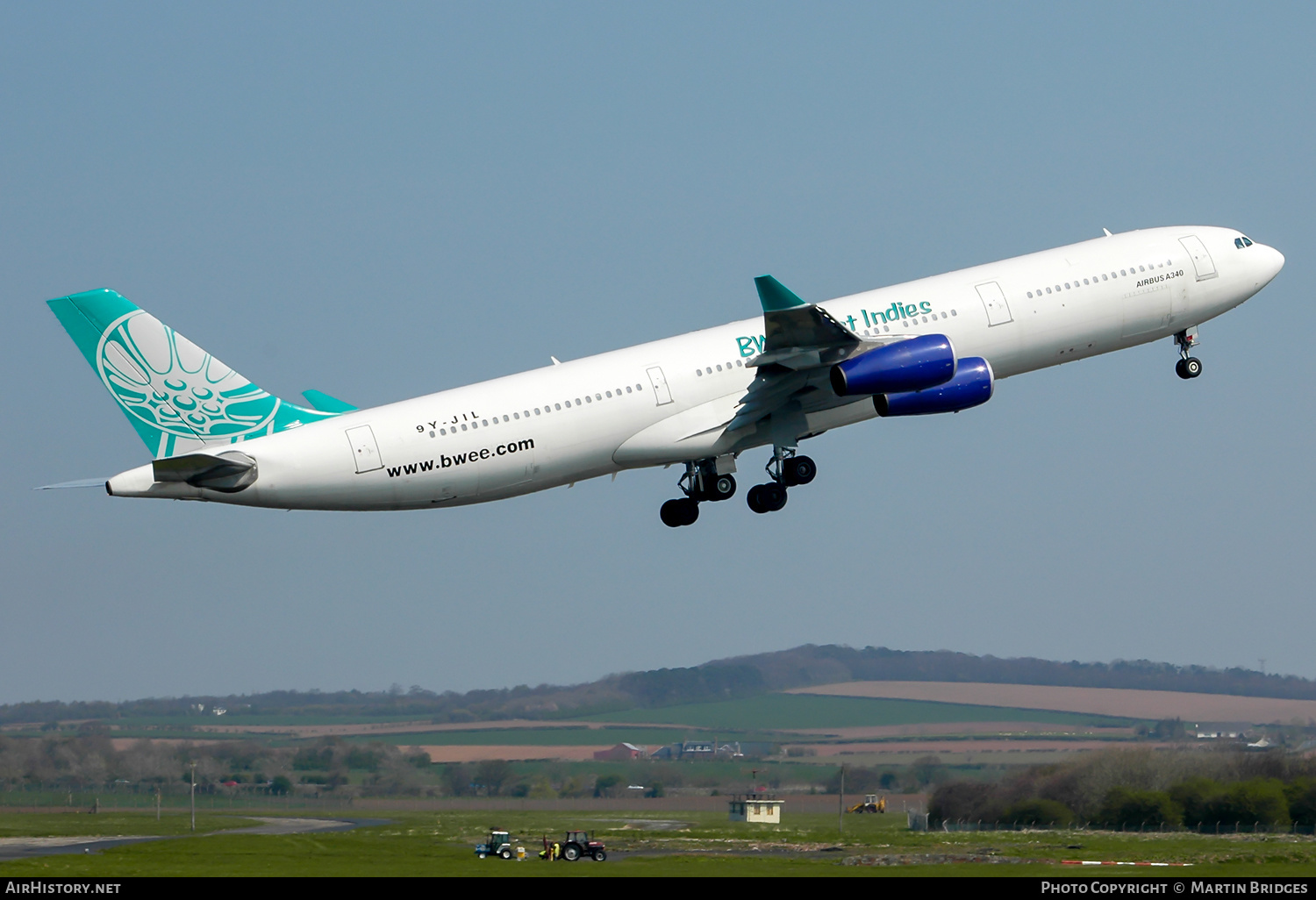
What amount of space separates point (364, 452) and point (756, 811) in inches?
1259

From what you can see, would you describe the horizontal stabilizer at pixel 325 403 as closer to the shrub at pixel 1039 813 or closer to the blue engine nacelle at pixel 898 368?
the blue engine nacelle at pixel 898 368

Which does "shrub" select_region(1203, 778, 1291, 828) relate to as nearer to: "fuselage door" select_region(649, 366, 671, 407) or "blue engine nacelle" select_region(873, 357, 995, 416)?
"blue engine nacelle" select_region(873, 357, 995, 416)

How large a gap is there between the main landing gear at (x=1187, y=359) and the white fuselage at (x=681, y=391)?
2.08ft

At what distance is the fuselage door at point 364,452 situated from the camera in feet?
129

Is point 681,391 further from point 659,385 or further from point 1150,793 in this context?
point 1150,793

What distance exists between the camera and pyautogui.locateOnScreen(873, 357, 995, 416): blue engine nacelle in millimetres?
42719

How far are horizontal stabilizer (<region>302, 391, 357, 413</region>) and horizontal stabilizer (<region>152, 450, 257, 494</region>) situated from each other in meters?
4.21

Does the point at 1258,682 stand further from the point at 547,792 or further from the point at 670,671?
the point at 547,792

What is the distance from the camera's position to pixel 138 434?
1548 inches

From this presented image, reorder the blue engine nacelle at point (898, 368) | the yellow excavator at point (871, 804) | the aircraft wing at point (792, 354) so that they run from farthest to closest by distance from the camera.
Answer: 1. the yellow excavator at point (871, 804)
2. the blue engine nacelle at point (898, 368)
3. the aircraft wing at point (792, 354)

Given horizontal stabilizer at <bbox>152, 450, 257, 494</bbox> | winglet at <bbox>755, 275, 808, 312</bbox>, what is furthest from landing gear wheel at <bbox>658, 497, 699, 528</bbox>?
horizontal stabilizer at <bbox>152, 450, 257, 494</bbox>

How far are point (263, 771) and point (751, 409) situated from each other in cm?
3863

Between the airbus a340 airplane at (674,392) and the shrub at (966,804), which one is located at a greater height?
the airbus a340 airplane at (674,392)

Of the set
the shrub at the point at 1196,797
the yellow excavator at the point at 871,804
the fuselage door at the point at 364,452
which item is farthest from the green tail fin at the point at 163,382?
the yellow excavator at the point at 871,804
